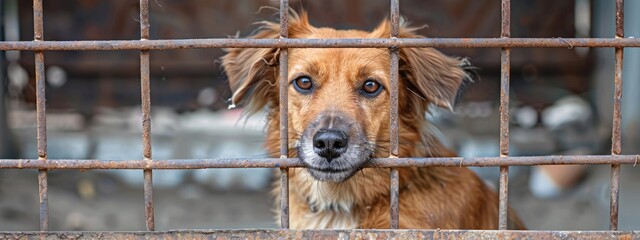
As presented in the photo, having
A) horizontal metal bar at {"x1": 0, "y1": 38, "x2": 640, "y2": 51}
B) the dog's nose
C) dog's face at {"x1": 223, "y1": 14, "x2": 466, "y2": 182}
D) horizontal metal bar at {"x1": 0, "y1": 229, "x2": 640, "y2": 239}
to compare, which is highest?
horizontal metal bar at {"x1": 0, "y1": 38, "x2": 640, "y2": 51}

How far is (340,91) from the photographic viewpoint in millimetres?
3252

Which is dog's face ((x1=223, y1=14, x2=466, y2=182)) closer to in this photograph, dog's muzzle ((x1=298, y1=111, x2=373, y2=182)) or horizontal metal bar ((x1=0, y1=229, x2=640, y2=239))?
dog's muzzle ((x1=298, y1=111, x2=373, y2=182))

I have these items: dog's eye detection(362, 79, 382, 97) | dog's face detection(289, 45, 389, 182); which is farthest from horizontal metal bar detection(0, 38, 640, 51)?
dog's eye detection(362, 79, 382, 97)

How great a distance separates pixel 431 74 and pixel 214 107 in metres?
4.60

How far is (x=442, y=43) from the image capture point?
2.57 metres

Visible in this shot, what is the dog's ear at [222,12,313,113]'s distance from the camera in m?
3.56

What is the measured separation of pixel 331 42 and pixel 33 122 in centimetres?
604

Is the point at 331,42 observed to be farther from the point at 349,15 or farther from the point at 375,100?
the point at 349,15

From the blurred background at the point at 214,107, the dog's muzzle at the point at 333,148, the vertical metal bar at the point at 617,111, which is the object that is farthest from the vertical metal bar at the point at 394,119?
the blurred background at the point at 214,107

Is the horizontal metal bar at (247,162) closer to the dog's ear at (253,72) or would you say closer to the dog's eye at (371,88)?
the dog's eye at (371,88)

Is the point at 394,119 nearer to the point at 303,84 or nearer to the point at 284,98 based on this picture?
the point at 284,98

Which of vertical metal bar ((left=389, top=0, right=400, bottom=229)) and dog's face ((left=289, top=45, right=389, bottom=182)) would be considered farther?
dog's face ((left=289, top=45, right=389, bottom=182))

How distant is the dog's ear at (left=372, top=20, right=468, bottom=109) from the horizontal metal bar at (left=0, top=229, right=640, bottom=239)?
0.89 m

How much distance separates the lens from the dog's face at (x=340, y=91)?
9.75 ft
